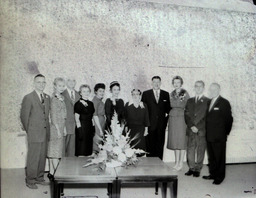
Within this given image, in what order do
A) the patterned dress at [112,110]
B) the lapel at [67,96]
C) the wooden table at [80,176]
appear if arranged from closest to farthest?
the wooden table at [80,176] < the lapel at [67,96] < the patterned dress at [112,110]

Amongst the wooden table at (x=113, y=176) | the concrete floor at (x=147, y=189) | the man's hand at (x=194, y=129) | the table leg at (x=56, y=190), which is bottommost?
the concrete floor at (x=147, y=189)

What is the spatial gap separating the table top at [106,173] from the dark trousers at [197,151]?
1.38m

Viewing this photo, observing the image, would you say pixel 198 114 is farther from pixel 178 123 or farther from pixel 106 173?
pixel 106 173

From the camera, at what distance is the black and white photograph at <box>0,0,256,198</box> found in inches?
172

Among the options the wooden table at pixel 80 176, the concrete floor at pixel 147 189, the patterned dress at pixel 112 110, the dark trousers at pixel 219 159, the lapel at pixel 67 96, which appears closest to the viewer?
the wooden table at pixel 80 176

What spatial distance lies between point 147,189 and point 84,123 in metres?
1.32

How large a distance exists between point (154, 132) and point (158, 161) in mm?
1172

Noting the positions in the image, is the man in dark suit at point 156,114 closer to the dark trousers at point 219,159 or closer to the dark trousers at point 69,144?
the dark trousers at point 219,159

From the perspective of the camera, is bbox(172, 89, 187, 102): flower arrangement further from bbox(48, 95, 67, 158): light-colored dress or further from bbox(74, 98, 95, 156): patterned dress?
bbox(48, 95, 67, 158): light-colored dress

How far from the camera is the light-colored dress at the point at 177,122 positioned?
507 centimetres

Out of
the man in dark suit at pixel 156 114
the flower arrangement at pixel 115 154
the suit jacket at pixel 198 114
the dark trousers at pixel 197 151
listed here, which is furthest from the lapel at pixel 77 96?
the dark trousers at pixel 197 151

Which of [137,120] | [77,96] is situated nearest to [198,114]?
[137,120]

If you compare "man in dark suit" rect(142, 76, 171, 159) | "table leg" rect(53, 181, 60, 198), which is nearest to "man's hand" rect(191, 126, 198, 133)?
"man in dark suit" rect(142, 76, 171, 159)

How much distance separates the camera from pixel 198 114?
4926 millimetres
